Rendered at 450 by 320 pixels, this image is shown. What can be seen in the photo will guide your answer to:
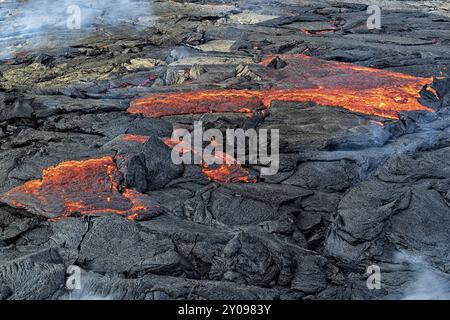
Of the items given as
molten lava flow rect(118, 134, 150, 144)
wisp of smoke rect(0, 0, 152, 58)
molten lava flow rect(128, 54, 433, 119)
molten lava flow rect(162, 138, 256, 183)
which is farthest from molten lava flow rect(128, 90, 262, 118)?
wisp of smoke rect(0, 0, 152, 58)

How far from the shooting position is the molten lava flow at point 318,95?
8.98 metres

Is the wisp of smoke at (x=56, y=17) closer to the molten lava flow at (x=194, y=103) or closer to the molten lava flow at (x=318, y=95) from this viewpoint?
the molten lava flow at (x=194, y=103)

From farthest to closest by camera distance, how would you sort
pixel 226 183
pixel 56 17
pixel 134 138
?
pixel 56 17, pixel 134 138, pixel 226 183

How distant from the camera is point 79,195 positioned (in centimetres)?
625

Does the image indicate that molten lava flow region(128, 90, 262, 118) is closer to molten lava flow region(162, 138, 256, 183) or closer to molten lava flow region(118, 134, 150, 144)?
molten lava flow region(118, 134, 150, 144)

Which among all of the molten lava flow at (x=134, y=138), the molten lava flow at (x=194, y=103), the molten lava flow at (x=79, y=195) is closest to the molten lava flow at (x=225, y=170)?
the molten lava flow at (x=134, y=138)

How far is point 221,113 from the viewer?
28.8ft

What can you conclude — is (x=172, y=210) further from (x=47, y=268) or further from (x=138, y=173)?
(x=47, y=268)

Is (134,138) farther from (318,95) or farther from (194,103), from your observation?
(318,95)

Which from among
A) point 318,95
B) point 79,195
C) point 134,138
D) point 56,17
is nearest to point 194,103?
point 134,138

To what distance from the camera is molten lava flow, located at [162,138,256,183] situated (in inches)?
279

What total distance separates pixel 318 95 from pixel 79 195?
5.46 meters

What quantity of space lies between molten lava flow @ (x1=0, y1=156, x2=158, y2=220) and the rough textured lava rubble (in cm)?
3

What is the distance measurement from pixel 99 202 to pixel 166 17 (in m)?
13.9
